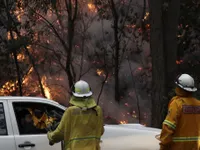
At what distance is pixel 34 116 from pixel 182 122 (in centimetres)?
202

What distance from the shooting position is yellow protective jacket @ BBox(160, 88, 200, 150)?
4.36 m

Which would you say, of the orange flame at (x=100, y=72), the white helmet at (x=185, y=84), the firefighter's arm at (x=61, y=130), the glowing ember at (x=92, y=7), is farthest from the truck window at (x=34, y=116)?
the orange flame at (x=100, y=72)

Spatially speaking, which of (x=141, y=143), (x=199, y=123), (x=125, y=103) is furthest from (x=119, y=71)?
(x=199, y=123)

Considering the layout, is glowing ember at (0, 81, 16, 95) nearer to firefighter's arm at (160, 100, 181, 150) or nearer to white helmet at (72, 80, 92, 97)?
white helmet at (72, 80, 92, 97)

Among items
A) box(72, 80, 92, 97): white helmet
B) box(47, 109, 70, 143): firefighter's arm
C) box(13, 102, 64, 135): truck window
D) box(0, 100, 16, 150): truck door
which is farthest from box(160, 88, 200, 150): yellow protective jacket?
box(0, 100, 16, 150): truck door

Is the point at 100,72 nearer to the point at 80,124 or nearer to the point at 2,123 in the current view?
the point at 2,123

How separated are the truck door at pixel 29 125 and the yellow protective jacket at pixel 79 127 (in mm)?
829

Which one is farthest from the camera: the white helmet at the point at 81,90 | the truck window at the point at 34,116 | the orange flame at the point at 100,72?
→ the orange flame at the point at 100,72

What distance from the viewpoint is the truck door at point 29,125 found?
5230 millimetres

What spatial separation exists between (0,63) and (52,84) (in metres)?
2.99

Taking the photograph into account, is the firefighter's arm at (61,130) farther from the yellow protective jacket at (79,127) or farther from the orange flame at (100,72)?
the orange flame at (100,72)

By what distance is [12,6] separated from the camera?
14070 mm

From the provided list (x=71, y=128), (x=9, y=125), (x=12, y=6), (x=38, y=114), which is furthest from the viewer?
(x=12, y=6)

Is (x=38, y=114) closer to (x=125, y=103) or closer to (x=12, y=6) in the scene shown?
(x=12, y=6)
